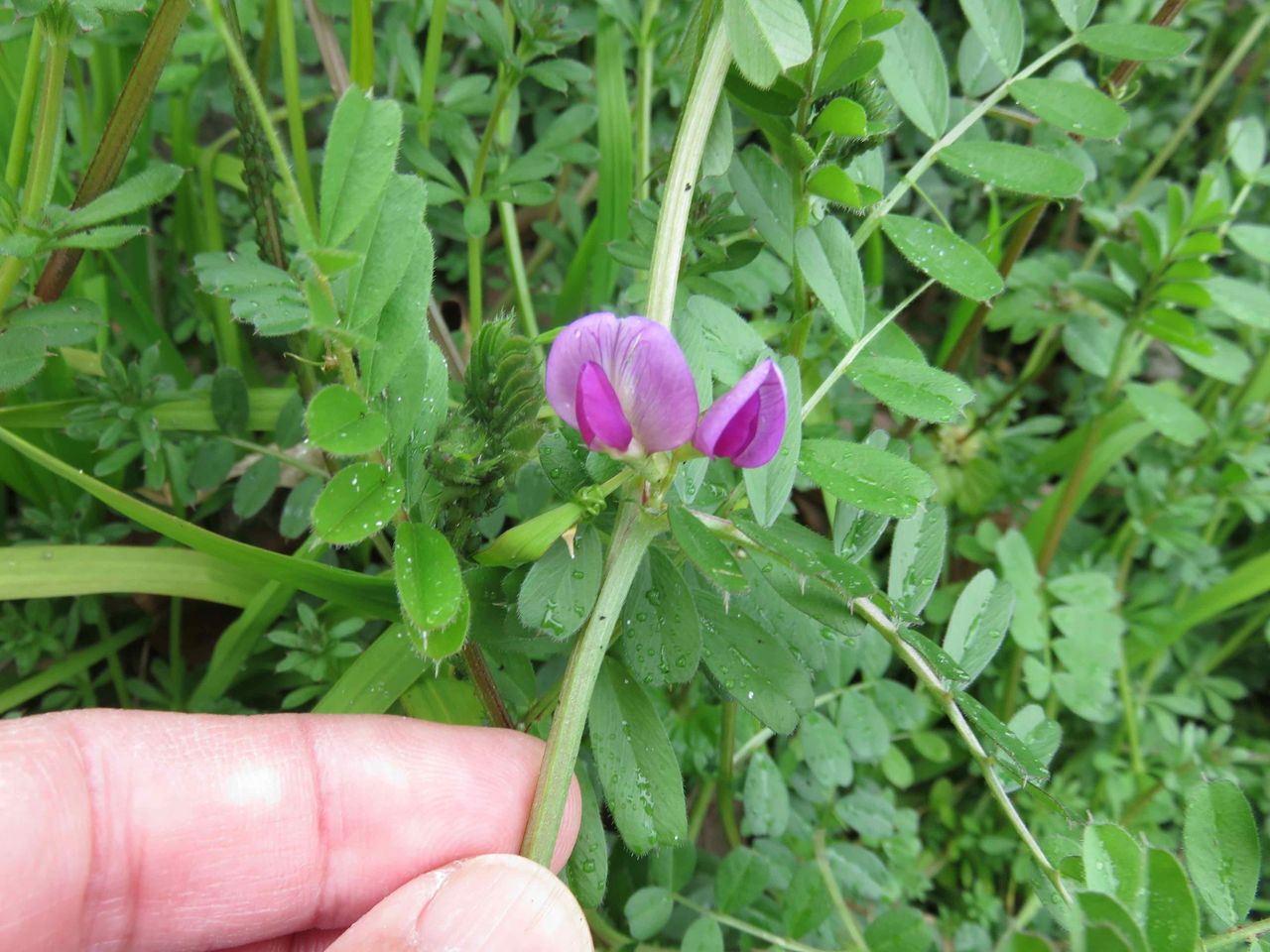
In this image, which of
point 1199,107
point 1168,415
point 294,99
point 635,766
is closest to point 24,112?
point 294,99

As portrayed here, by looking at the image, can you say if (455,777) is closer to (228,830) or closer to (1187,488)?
(228,830)

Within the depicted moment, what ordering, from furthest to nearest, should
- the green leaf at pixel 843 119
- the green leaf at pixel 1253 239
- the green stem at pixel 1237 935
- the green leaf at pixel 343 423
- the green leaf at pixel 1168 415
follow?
1. the green leaf at pixel 1168 415
2. the green leaf at pixel 1253 239
3. the green leaf at pixel 843 119
4. the green stem at pixel 1237 935
5. the green leaf at pixel 343 423

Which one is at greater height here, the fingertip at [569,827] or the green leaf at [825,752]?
the fingertip at [569,827]

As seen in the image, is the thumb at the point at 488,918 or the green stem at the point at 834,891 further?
the green stem at the point at 834,891

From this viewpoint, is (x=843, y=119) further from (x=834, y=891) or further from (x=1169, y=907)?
(x=834, y=891)

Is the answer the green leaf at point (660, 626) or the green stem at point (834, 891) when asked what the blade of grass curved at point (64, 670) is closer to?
the green leaf at point (660, 626)

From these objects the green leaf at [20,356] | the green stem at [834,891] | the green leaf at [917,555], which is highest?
the green leaf at [20,356]

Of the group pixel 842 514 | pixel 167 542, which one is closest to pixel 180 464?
pixel 167 542

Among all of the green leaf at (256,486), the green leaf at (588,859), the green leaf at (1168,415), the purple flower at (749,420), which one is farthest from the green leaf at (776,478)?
the green leaf at (1168,415)
